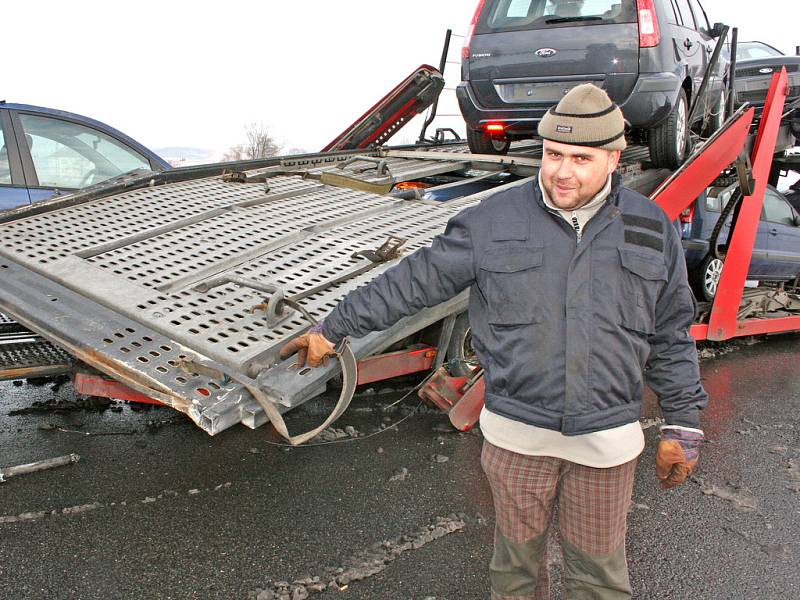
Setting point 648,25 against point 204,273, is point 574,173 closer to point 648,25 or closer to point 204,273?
point 204,273

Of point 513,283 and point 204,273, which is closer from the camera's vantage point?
point 513,283

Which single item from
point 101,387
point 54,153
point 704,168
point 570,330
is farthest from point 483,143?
point 570,330

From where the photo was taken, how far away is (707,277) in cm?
584

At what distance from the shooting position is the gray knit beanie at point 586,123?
2.00 meters

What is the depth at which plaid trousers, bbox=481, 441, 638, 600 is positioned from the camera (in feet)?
6.97

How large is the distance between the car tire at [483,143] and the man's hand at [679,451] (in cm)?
446

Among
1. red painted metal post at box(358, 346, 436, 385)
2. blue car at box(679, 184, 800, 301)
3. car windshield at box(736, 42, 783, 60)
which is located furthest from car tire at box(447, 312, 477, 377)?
car windshield at box(736, 42, 783, 60)

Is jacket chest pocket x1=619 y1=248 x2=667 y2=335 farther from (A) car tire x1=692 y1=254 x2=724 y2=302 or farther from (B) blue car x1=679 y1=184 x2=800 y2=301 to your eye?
(A) car tire x1=692 y1=254 x2=724 y2=302

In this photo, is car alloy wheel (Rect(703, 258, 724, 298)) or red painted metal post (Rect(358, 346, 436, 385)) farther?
car alloy wheel (Rect(703, 258, 724, 298))

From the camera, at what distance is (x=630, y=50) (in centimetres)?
529

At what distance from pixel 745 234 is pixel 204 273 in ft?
12.8

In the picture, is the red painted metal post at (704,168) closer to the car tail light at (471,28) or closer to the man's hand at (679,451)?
the car tail light at (471,28)

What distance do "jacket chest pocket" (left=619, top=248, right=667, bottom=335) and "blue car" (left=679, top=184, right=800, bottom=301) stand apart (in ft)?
11.7

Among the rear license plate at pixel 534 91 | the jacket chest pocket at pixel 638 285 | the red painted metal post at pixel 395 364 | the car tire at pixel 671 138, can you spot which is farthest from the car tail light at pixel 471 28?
the jacket chest pocket at pixel 638 285
